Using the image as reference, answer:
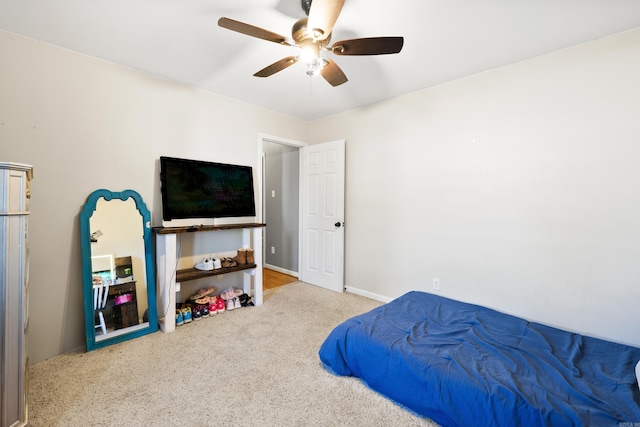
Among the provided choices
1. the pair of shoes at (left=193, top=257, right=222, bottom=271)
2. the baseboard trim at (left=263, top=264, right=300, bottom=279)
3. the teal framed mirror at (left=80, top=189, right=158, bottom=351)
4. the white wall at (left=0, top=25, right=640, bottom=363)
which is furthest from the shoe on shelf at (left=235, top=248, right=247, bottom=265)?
the baseboard trim at (left=263, top=264, right=300, bottom=279)

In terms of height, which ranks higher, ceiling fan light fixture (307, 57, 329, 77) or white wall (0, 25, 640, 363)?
ceiling fan light fixture (307, 57, 329, 77)

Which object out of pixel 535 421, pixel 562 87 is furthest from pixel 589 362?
pixel 562 87

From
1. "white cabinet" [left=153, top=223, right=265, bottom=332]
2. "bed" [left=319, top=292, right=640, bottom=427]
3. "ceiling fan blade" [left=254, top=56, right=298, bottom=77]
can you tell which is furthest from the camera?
"white cabinet" [left=153, top=223, right=265, bottom=332]

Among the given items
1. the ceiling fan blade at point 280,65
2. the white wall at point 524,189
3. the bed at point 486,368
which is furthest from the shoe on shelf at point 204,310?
the ceiling fan blade at point 280,65

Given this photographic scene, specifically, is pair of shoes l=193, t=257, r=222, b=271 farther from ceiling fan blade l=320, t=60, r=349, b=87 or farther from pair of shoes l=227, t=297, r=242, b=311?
ceiling fan blade l=320, t=60, r=349, b=87

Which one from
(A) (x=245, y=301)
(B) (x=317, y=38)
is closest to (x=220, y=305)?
(A) (x=245, y=301)

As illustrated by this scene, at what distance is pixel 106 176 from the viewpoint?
2.42 metres

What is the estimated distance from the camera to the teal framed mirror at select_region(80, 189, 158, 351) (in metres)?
2.26

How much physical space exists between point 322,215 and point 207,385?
8.09 feet

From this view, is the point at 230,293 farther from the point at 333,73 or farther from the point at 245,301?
the point at 333,73

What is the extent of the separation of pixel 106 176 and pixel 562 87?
3.91 metres

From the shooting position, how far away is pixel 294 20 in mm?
1871

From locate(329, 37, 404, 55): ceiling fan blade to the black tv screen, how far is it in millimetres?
1887

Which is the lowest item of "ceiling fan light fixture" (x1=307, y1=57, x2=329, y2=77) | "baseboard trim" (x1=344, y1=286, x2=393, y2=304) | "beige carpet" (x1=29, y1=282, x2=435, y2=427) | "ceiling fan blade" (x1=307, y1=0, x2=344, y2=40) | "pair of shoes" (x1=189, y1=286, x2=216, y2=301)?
"beige carpet" (x1=29, y1=282, x2=435, y2=427)
